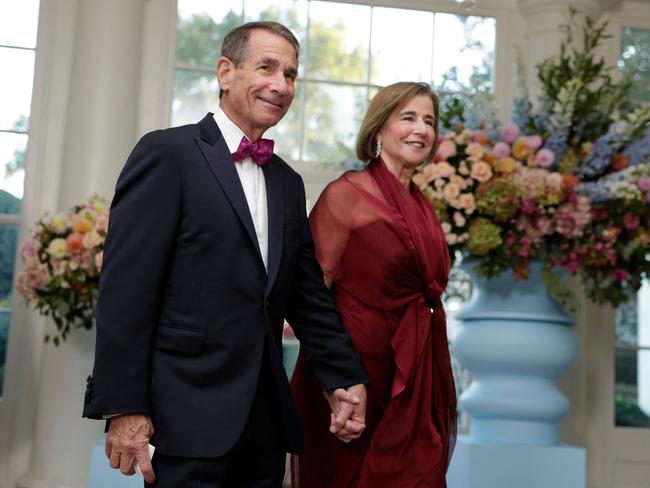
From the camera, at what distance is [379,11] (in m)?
4.50

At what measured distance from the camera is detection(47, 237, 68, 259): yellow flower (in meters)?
3.29

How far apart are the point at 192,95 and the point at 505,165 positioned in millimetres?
1755

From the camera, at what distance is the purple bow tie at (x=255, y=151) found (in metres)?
1.83

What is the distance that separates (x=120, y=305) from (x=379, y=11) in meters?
3.22

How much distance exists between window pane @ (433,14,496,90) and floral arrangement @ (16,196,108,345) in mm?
1998

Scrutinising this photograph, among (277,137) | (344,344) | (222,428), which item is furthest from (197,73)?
(222,428)

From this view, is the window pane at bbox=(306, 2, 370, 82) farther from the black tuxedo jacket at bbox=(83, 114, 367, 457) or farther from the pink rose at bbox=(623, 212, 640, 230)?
A: the black tuxedo jacket at bbox=(83, 114, 367, 457)

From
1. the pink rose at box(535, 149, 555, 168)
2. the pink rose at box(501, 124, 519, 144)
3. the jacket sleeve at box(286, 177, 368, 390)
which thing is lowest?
the jacket sleeve at box(286, 177, 368, 390)

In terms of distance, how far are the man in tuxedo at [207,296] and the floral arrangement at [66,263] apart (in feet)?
5.15

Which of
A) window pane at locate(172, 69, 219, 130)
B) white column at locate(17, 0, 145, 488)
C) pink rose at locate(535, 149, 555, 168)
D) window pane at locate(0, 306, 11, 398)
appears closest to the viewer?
pink rose at locate(535, 149, 555, 168)

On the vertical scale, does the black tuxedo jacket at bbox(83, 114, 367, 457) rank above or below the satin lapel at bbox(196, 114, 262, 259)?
below

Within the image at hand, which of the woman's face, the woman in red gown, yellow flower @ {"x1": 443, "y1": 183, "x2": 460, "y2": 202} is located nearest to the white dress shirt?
the woman in red gown

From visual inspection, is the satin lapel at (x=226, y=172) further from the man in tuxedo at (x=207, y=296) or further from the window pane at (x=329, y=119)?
the window pane at (x=329, y=119)

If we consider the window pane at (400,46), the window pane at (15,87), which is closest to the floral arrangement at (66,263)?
the window pane at (15,87)
